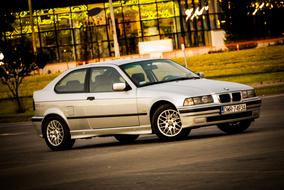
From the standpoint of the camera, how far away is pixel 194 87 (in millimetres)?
16719

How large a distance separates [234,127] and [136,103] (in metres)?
1.81

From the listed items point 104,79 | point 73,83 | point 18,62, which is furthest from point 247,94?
point 18,62

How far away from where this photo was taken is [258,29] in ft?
260

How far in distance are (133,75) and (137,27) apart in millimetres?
64153

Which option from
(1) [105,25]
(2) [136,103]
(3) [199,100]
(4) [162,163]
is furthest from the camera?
(1) [105,25]

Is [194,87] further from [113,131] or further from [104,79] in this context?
[104,79]

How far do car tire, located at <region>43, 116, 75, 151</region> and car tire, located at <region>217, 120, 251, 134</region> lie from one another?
2955mm

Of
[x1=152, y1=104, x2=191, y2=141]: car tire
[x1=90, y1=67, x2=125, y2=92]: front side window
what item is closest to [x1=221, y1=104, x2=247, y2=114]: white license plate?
[x1=152, y1=104, x2=191, y2=141]: car tire

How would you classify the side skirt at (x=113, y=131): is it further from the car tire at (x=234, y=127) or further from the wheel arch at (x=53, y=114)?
the car tire at (x=234, y=127)

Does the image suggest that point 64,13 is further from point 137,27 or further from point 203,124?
point 203,124

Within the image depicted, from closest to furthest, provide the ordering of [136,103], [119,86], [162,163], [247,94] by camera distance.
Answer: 1. [162,163]
2. [247,94]
3. [136,103]
4. [119,86]

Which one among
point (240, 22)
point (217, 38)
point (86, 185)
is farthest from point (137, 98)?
point (217, 38)

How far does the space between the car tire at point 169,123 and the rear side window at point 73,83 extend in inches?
81.7

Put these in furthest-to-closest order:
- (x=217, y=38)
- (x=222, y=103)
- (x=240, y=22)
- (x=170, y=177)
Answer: (x=217, y=38) < (x=240, y=22) < (x=222, y=103) < (x=170, y=177)
